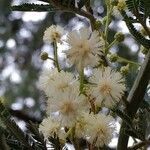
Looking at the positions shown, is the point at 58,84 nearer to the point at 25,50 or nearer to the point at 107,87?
the point at 107,87

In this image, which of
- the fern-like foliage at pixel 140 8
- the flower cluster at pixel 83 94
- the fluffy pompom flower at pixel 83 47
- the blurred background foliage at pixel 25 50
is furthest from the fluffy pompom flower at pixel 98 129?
the blurred background foliage at pixel 25 50

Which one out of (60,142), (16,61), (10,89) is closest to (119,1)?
(60,142)

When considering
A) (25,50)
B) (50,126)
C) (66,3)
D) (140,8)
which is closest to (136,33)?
(140,8)

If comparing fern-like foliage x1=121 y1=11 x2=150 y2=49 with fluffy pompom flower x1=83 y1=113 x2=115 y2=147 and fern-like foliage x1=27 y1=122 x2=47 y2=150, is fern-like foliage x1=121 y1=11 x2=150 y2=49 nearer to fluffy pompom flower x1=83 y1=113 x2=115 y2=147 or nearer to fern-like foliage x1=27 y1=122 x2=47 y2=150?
fluffy pompom flower x1=83 y1=113 x2=115 y2=147

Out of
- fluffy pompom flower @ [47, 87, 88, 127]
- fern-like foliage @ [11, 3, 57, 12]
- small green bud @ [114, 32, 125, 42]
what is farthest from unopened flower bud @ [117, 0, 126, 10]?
fluffy pompom flower @ [47, 87, 88, 127]

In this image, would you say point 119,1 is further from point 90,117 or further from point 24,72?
point 24,72

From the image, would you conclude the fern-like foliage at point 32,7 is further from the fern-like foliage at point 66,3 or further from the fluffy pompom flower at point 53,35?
the fluffy pompom flower at point 53,35
